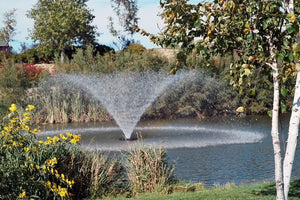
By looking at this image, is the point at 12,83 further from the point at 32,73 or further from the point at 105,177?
the point at 105,177

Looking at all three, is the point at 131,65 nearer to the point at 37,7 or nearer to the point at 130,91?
the point at 130,91

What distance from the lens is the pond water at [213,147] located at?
31.9 ft

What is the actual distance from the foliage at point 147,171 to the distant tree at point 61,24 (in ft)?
97.9

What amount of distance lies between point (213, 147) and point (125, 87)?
10.5 metres

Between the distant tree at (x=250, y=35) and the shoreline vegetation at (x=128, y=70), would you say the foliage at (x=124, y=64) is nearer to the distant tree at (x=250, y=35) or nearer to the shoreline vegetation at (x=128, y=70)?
the shoreline vegetation at (x=128, y=70)

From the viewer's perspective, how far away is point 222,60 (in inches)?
989

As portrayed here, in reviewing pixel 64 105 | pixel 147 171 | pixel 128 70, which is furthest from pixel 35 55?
pixel 147 171

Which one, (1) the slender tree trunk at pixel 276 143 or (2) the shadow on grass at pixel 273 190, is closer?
(1) the slender tree trunk at pixel 276 143

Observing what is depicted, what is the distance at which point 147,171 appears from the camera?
7.58 m

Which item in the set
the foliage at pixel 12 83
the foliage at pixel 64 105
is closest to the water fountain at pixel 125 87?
the foliage at pixel 64 105

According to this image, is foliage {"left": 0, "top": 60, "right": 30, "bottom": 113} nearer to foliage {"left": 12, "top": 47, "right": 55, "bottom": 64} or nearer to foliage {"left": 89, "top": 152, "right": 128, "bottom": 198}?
foliage {"left": 12, "top": 47, "right": 55, "bottom": 64}

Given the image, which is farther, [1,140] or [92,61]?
[92,61]

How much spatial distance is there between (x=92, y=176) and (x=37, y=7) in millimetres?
35054

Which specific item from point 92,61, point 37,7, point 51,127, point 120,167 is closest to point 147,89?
point 92,61
